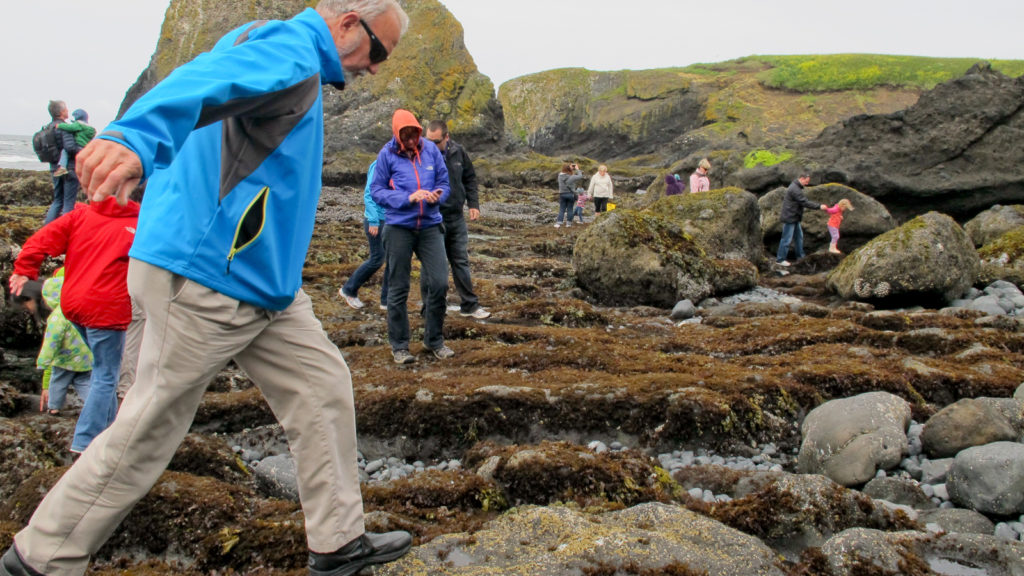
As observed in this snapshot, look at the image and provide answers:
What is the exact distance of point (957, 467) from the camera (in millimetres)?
4828

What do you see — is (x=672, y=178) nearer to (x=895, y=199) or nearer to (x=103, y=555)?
(x=895, y=199)

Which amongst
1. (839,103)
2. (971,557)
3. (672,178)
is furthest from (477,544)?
(839,103)

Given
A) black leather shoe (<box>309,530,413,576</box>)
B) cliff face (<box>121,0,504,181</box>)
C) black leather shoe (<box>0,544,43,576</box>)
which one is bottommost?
black leather shoe (<box>309,530,413,576</box>)

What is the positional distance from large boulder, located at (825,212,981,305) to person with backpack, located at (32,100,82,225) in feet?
48.1

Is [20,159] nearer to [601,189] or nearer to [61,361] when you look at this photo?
[601,189]

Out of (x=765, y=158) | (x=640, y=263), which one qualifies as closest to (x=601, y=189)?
(x=765, y=158)

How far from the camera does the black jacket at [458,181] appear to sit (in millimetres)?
9422

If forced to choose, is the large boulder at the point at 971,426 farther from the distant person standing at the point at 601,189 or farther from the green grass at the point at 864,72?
the green grass at the point at 864,72

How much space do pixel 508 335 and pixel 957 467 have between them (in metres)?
5.48

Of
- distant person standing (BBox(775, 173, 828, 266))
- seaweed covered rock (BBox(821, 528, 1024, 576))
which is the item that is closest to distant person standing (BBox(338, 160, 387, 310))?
seaweed covered rock (BBox(821, 528, 1024, 576))

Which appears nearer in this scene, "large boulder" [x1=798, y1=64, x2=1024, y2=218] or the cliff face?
"large boulder" [x1=798, y1=64, x2=1024, y2=218]

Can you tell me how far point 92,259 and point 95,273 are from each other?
15cm

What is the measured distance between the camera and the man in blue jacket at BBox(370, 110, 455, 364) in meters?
7.55

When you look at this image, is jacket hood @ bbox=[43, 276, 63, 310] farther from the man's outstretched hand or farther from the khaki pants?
the man's outstretched hand
